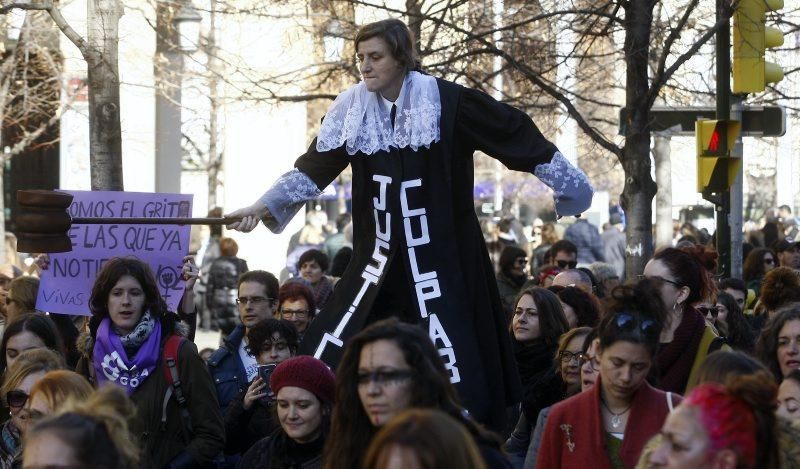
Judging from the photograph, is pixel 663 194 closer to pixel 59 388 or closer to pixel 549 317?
pixel 549 317

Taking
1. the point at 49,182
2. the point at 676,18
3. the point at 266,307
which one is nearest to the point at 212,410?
the point at 266,307

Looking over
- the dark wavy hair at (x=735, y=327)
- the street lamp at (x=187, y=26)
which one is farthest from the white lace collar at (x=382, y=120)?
the street lamp at (x=187, y=26)

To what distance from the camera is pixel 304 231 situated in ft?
71.2

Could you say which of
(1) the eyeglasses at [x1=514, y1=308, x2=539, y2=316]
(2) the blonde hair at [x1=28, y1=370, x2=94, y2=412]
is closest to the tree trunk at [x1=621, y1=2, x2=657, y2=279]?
(1) the eyeglasses at [x1=514, y1=308, x2=539, y2=316]

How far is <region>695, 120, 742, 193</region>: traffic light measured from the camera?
12.5m

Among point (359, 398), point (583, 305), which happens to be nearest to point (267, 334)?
point (583, 305)

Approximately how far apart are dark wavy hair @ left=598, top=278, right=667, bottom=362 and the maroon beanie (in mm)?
1089

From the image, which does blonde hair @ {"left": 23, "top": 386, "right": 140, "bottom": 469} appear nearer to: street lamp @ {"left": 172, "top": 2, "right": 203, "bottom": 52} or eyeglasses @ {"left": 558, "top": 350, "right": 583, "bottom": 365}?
eyeglasses @ {"left": 558, "top": 350, "right": 583, "bottom": 365}

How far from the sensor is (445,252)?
5.65 meters

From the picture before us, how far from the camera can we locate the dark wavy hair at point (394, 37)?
5605mm

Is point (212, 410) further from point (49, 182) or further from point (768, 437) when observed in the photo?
point (49, 182)

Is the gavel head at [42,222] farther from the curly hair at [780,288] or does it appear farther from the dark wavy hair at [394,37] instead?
the curly hair at [780,288]

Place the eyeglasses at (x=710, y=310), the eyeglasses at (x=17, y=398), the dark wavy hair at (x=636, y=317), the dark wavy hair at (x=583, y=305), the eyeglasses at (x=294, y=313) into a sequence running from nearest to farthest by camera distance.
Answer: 1. the dark wavy hair at (x=636, y=317)
2. the eyeglasses at (x=17, y=398)
3. the eyeglasses at (x=710, y=310)
4. the dark wavy hair at (x=583, y=305)
5. the eyeglasses at (x=294, y=313)

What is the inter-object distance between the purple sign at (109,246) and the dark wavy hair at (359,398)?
393 centimetres
